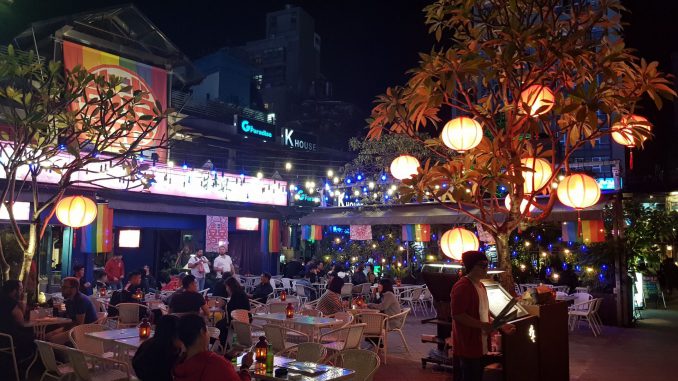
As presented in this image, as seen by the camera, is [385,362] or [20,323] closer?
[20,323]

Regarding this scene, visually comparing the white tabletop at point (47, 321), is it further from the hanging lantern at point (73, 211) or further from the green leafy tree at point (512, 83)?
the green leafy tree at point (512, 83)

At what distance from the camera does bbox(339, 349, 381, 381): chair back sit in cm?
493

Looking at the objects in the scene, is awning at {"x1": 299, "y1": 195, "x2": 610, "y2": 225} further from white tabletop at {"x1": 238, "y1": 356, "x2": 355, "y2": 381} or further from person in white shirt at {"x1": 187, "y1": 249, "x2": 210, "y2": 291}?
white tabletop at {"x1": 238, "y1": 356, "x2": 355, "y2": 381}

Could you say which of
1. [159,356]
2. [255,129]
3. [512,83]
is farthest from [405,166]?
[255,129]

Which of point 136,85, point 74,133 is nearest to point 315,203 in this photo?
point 136,85

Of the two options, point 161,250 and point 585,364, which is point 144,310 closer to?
point 585,364

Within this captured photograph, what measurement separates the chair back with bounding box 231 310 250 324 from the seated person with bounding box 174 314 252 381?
4.57 metres

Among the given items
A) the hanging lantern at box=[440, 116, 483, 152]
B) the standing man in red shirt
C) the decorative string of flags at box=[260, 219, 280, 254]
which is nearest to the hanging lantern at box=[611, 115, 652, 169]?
the hanging lantern at box=[440, 116, 483, 152]

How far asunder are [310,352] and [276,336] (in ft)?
5.27

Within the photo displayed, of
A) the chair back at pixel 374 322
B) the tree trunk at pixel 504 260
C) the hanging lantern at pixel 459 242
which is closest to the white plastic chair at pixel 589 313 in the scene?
the hanging lantern at pixel 459 242

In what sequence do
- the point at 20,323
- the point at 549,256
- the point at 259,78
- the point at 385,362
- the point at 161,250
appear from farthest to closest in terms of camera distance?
1. the point at 259,78
2. the point at 161,250
3. the point at 549,256
4. the point at 385,362
5. the point at 20,323

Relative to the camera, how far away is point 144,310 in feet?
32.4

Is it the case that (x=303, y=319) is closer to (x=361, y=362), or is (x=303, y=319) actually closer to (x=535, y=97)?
(x=361, y=362)

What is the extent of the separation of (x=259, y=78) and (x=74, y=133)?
110 feet
